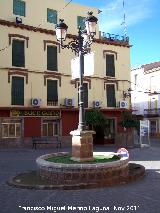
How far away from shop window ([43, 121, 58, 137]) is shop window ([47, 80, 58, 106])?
166 centimetres

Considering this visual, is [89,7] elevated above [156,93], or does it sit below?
above

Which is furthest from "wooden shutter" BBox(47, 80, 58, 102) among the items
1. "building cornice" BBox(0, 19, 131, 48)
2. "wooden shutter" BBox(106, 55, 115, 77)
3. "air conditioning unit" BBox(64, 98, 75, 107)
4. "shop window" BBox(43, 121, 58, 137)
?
"wooden shutter" BBox(106, 55, 115, 77)

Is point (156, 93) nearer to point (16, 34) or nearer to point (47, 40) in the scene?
point (47, 40)

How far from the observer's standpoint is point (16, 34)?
26922 millimetres

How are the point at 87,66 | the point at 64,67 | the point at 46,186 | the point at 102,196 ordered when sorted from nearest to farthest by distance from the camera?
the point at 102,196 < the point at 46,186 < the point at 87,66 < the point at 64,67

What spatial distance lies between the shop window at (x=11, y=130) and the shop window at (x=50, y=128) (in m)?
2.29

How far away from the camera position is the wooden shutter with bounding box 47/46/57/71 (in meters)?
28.5

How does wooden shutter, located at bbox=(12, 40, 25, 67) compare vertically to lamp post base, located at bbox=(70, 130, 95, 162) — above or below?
above

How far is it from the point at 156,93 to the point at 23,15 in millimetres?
21299

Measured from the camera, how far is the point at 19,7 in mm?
27344

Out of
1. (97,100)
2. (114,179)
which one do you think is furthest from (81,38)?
(97,100)

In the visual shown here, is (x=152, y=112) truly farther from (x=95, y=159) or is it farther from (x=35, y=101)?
(x=95, y=159)

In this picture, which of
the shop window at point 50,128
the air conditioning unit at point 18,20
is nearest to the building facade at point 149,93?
the shop window at point 50,128

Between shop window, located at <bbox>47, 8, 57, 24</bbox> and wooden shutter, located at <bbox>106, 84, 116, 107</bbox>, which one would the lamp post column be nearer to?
shop window, located at <bbox>47, 8, 57, 24</bbox>
